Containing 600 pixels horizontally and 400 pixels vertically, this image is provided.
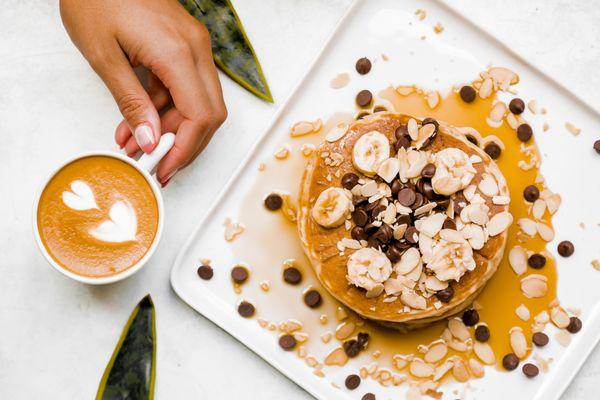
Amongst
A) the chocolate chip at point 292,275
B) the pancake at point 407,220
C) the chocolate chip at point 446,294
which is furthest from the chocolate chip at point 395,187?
the chocolate chip at point 292,275

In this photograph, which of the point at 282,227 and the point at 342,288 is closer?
the point at 342,288

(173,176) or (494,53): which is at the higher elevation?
(494,53)

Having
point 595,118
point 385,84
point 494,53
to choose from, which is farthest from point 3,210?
point 595,118

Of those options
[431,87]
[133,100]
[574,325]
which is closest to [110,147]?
[133,100]

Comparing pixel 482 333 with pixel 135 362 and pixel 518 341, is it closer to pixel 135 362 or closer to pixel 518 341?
pixel 518 341

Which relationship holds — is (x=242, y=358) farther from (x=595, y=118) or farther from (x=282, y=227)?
(x=595, y=118)

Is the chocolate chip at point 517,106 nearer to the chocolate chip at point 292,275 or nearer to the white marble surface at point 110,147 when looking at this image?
the white marble surface at point 110,147

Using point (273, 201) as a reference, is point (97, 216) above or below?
below
